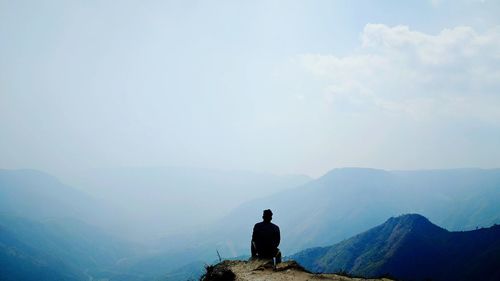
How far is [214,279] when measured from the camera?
1027 centimetres

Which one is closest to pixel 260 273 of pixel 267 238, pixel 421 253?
pixel 267 238

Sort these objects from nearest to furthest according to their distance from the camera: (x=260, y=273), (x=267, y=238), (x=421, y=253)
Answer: (x=260, y=273)
(x=267, y=238)
(x=421, y=253)

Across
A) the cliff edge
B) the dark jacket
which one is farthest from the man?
the cliff edge

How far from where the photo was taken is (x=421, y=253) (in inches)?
3981

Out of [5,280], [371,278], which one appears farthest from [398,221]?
[5,280]

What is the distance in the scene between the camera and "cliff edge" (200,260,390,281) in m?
10.4

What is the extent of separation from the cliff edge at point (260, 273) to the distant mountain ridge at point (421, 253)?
59.8 meters

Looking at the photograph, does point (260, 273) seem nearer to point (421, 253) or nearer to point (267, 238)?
point (267, 238)

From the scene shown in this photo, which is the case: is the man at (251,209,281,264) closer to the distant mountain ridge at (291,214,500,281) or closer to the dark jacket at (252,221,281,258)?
the dark jacket at (252,221,281,258)

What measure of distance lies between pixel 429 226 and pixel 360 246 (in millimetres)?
29527

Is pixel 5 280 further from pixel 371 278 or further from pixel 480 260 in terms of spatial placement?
pixel 371 278

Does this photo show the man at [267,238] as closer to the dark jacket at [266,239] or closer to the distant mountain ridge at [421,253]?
the dark jacket at [266,239]

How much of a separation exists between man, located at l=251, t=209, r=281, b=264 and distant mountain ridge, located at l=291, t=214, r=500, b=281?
59.4 meters

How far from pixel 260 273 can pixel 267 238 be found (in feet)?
5.53
